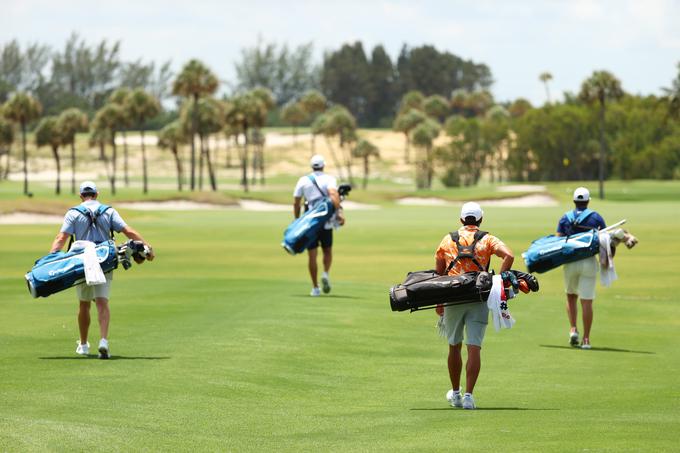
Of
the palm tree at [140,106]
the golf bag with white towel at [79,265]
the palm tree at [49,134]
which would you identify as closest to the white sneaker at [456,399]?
the golf bag with white towel at [79,265]

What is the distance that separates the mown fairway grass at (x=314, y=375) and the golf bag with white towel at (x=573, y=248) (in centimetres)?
131

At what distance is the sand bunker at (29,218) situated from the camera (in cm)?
6875

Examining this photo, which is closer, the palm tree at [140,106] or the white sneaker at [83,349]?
the white sneaker at [83,349]

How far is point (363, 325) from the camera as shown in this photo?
70.5ft

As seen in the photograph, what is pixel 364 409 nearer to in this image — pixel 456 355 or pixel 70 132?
pixel 456 355

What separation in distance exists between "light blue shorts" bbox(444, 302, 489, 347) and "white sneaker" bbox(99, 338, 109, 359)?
5006 mm

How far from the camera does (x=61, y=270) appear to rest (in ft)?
54.0

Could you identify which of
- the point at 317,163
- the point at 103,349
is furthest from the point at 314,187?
the point at 103,349

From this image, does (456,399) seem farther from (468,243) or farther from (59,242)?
(59,242)

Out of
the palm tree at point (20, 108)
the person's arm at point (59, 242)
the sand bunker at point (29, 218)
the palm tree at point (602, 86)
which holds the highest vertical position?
the palm tree at point (602, 86)

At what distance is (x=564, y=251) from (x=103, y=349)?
6.71 meters

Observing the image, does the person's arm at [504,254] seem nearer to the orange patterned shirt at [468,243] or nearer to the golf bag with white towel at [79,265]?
the orange patterned shirt at [468,243]

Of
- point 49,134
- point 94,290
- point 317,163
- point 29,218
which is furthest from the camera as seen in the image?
point 49,134

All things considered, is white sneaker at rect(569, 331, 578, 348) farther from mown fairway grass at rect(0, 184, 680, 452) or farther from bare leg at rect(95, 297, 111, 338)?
bare leg at rect(95, 297, 111, 338)
